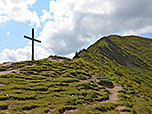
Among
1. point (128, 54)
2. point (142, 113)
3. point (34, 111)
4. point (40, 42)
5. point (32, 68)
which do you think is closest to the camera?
point (34, 111)

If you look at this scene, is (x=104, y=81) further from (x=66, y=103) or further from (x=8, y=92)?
(x=8, y=92)

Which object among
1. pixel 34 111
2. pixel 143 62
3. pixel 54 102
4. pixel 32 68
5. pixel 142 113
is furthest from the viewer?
pixel 143 62

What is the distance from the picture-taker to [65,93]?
22547 millimetres

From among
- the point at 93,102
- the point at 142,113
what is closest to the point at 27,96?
the point at 93,102

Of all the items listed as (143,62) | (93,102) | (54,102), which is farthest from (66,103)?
(143,62)

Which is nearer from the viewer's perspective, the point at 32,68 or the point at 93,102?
the point at 93,102

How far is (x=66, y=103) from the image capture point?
739 inches

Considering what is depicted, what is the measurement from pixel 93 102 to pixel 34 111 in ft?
34.7

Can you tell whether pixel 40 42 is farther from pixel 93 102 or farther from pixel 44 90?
pixel 93 102

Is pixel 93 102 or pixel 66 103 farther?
pixel 93 102

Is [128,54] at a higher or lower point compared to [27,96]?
higher

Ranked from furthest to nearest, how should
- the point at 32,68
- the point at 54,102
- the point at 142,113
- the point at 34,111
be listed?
the point at 32,68, the point at 142,113, the point at 54,102, the point at 34,111

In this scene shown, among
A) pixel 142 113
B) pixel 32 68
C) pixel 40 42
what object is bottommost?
pixel 142 113

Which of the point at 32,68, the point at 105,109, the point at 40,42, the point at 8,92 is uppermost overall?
the point at 40,42
